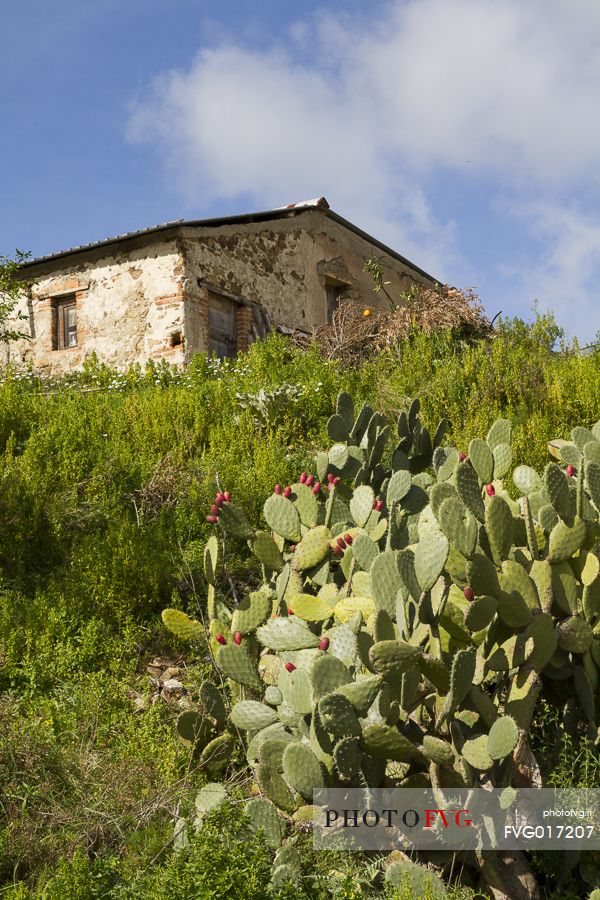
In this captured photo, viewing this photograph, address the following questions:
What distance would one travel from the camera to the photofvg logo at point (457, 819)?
9.80 ft

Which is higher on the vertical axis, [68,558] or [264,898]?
[68,558]

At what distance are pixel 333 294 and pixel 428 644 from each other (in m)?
15.2

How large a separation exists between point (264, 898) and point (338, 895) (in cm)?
26

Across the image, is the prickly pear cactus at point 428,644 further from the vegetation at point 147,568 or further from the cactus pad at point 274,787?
the vegetation at point 147,568

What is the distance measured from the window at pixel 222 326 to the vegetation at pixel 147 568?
2.76 meters

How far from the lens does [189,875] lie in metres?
2.81

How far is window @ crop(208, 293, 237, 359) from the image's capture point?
48.6ft

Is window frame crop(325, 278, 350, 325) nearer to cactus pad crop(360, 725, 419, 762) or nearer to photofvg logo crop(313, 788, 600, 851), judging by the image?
photofvg logo crop(313, 788, 600, 851)

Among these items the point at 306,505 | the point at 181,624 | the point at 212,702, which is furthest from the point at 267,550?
the point at 212,702

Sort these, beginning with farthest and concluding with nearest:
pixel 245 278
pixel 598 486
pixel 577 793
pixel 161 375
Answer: pixel 245 278
pixel 161 375
pixel 598 486
pixel 577 793

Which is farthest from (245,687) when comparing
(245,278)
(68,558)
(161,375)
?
(245,278)

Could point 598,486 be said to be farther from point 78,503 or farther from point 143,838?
point 78,503

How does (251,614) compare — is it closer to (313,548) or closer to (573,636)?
(313,548)

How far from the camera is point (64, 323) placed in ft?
52.1
